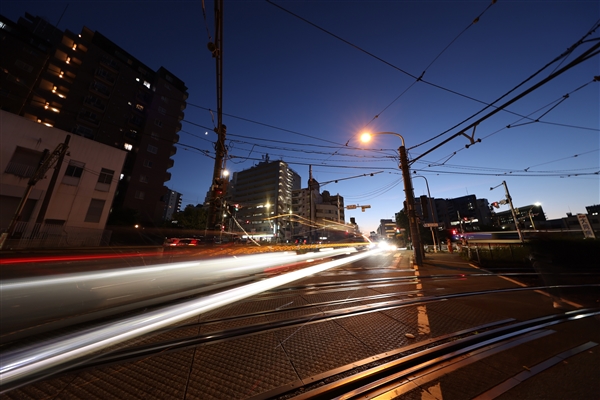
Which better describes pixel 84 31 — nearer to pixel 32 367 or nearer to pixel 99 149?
pixel 99 149

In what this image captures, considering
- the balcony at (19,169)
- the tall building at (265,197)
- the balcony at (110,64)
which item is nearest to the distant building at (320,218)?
the tall building at (265,197)

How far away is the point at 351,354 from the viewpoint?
2594 mm

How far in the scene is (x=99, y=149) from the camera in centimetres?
2248

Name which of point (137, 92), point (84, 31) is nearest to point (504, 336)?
point (137, 92)

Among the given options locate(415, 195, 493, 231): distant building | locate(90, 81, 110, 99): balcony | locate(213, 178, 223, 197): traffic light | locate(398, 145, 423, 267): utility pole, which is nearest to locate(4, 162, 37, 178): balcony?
locate(90, 81, 110, 99): balcony

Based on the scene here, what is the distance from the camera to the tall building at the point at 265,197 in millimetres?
77062

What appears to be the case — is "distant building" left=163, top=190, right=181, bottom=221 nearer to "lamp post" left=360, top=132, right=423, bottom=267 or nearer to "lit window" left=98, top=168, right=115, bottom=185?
"lit window" left=98, top=168, right=115, bottom=185

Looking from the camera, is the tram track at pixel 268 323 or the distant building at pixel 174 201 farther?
the distant building at pixel 174 201

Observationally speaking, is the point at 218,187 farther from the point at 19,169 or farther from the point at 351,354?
the point at 19,169

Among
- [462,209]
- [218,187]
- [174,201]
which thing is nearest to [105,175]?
[218,187]

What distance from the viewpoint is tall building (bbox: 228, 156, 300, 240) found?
3034 inches

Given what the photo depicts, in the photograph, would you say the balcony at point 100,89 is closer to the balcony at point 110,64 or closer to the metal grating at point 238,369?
the balcony at point 110,64

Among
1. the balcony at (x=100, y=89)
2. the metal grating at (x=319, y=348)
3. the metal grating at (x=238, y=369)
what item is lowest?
the metal grating at (x=238, y=369)

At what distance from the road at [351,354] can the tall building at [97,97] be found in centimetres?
3200
